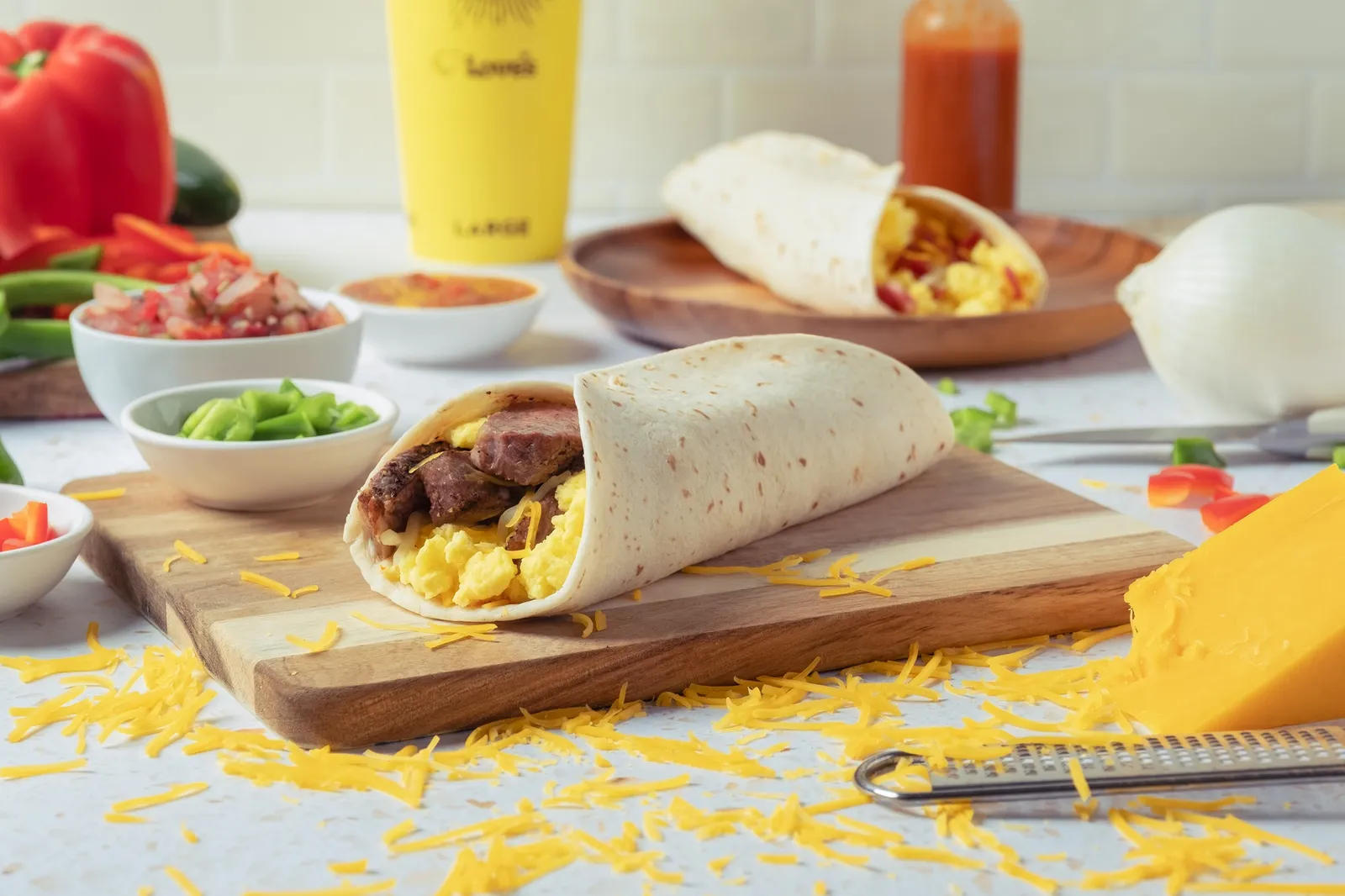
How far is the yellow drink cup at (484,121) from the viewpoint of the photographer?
378 centimetres

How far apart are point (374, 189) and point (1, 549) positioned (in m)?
2.93

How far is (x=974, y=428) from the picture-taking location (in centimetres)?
253

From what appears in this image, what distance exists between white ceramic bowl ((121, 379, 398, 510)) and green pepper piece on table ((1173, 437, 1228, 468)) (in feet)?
3.83

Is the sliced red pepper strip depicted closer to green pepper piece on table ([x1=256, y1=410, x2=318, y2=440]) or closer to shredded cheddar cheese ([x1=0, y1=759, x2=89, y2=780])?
green pepper piece on table ([x1=256, y1=410, x2=318, y2=440])

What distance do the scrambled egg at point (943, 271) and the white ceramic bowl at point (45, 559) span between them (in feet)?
5.60

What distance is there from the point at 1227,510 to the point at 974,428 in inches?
18.8

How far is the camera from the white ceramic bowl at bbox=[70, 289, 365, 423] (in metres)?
2.46

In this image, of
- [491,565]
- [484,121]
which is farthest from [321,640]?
[484,121]

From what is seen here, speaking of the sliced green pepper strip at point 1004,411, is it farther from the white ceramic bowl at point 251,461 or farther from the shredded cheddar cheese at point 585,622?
the shredded cheddar cheese at point 585,622

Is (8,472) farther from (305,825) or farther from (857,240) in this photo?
(857,240)

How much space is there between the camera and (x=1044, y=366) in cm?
313

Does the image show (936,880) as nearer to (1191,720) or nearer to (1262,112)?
(1191,720)

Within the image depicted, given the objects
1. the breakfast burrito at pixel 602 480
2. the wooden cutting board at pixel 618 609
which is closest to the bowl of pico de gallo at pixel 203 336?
the wooden cutting board at pixel 618 609

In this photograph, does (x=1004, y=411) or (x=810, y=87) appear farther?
(x=810, y=87)
